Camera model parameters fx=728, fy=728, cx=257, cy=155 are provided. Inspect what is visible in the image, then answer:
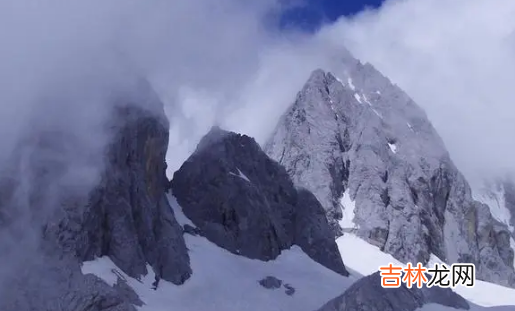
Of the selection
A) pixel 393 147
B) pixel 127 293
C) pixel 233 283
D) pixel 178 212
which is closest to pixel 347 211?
pixel 393 147

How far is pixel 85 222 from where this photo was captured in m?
58.7

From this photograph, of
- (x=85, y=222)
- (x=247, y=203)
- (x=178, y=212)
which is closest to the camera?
(x=85, y=222)

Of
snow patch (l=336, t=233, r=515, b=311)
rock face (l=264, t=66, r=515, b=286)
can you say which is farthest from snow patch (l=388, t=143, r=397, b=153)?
snow patch (l=336, t=233, r=515, b=311)

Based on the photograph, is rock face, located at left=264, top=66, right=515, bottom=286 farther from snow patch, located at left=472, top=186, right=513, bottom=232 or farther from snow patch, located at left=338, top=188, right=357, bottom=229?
snow patch, located at left=472, top=186, right=513, bottom=232

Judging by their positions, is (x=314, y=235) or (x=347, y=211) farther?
(x=347, y=211)

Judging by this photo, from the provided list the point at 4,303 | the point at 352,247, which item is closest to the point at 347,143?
the point at 352,247

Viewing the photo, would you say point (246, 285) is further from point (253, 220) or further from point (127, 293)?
point (127, 293)

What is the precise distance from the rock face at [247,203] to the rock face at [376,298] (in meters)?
18.4

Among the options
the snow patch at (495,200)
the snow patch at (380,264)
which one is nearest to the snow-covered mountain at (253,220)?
the snow patch at (380,264)

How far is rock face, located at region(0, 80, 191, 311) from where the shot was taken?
53.0 metres

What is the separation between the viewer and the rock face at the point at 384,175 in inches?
4712

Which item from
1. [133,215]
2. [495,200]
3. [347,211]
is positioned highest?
[495,200]

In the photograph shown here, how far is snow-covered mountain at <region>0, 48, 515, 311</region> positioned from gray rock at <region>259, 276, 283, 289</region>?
0.21 meters

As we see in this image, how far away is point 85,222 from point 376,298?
82.4 feet
